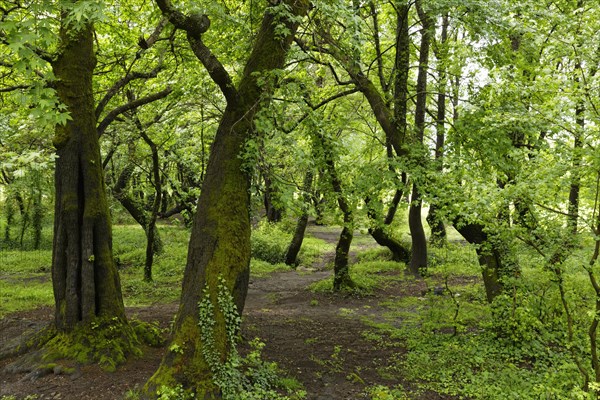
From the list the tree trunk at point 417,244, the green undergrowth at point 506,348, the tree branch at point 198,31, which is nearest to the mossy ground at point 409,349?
the green undergrowth at point 506,348

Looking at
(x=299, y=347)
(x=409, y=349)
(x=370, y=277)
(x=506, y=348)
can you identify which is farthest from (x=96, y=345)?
(x=370, y=277)

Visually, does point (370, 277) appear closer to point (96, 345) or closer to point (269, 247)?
point (269, 247)

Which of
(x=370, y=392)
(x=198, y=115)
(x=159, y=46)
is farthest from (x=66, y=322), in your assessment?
(x=198, y=115)

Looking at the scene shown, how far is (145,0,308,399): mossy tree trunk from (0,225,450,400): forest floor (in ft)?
3.51

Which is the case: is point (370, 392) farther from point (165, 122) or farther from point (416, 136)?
point (165, 122)

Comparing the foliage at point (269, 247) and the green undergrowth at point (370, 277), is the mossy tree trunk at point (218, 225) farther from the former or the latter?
the foliage at point (269, 247)

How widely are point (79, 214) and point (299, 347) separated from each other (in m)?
4.68

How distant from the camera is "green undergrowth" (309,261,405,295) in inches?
550

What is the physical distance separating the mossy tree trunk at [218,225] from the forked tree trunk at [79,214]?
199 centimetres

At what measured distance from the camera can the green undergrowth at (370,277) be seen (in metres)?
14.0

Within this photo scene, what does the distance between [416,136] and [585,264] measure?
5272 millimetres

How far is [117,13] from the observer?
35.8 ft

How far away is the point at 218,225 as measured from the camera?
6.27m

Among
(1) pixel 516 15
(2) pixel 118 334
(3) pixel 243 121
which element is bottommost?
(2) pixel 118 334
